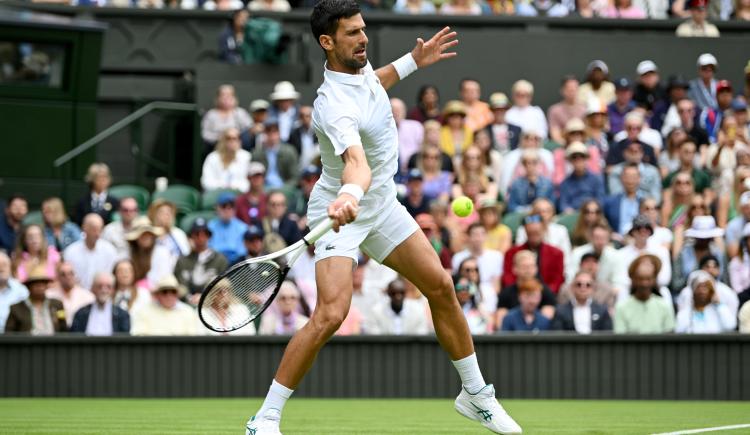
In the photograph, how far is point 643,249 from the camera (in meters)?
13.1

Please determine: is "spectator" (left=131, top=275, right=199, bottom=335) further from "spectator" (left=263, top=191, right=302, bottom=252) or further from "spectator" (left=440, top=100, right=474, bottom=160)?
"spectator" (left=440, top=100, right=474, bottom=160)

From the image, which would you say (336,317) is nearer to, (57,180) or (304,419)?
(304,419)

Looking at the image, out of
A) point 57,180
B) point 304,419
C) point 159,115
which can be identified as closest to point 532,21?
point 159,115

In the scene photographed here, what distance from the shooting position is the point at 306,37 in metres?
17.5

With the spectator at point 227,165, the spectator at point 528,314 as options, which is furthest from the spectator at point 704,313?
the spectator at point 227,165

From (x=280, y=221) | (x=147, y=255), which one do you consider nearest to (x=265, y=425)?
(x=147, y=255)

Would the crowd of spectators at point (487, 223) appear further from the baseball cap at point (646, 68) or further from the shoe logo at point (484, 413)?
the shoe logo at point (484, 413)

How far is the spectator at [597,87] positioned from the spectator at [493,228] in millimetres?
2998

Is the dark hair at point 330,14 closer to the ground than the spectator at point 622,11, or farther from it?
closer to the ground

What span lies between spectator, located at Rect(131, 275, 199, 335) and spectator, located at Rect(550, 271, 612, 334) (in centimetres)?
307

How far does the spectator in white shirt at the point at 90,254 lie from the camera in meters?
13.3

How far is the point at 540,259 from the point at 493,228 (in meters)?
0.85

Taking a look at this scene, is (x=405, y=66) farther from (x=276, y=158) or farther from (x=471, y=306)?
(x=276, y=158)

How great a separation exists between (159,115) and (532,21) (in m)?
4.71
